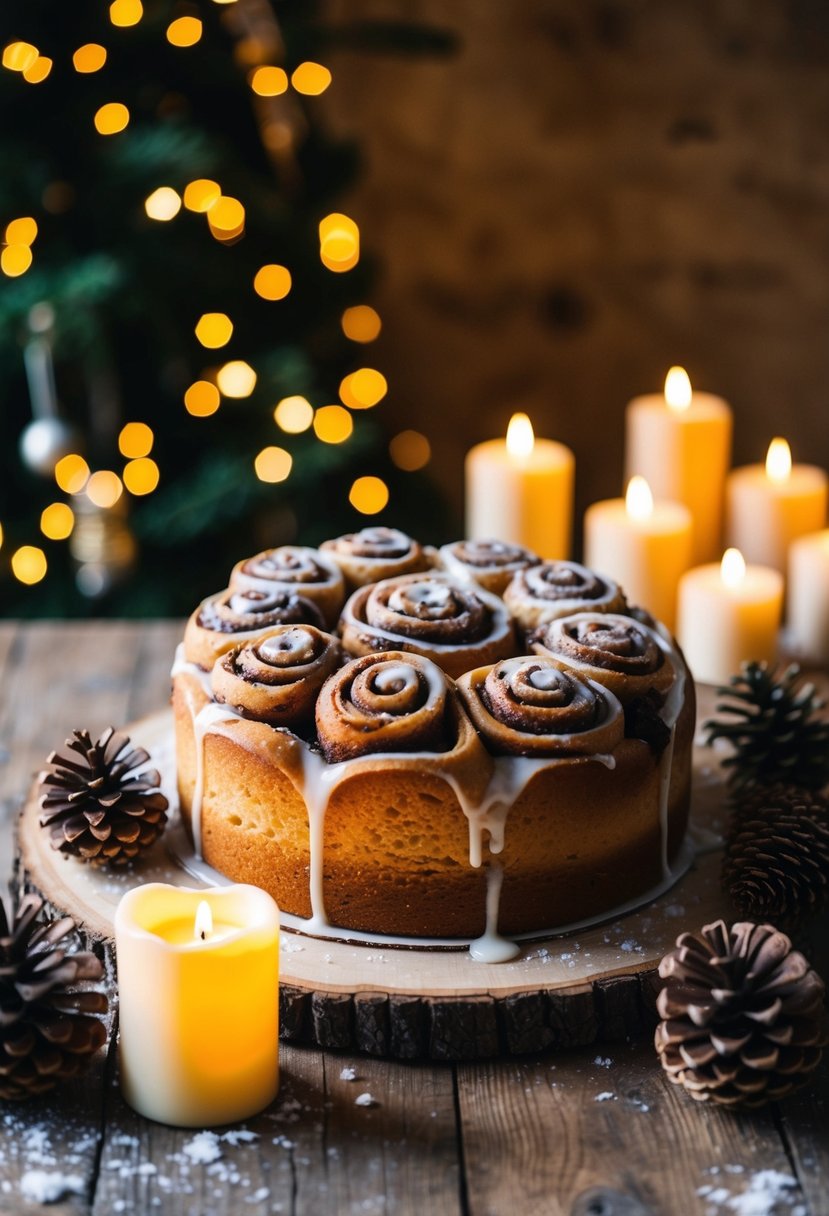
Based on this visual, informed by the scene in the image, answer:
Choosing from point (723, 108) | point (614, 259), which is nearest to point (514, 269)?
point (614, 259)

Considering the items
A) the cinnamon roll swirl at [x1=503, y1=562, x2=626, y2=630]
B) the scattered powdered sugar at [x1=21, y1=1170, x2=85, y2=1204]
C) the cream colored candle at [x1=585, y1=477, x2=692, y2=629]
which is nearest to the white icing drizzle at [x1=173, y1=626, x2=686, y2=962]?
the cinnamon roll swirl at [x1=503, y1=562, x2=626, y2=630]

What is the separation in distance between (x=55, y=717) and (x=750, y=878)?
41.2 inches

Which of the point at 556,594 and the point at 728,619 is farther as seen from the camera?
the point at 728,619

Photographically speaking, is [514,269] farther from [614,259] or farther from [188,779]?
[188,779]

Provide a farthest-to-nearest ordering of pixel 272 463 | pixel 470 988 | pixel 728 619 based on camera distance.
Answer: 1. pixel 272 463
2. pixel 728 619
3. pixel 470 988

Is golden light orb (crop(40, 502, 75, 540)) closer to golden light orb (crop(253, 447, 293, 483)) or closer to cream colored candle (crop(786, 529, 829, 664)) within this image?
golden light orb (crop(253, 447, 293, 483))

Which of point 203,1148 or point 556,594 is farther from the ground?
point 556,594

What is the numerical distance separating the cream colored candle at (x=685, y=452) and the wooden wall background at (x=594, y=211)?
1012 mm

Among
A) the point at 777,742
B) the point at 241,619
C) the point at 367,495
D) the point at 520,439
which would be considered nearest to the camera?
the point at 241,619

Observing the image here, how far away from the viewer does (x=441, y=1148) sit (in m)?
1.14

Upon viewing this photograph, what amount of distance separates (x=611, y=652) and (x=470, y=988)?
37cm

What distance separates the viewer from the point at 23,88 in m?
2.33

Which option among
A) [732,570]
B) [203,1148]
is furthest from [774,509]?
[203,1148]

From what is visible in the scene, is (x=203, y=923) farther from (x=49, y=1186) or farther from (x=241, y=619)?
(x=241, y=619)
